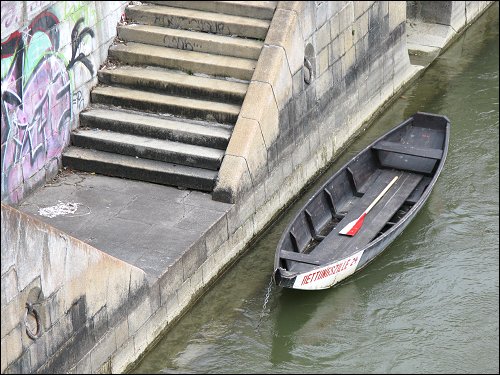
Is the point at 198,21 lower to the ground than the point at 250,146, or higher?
higher

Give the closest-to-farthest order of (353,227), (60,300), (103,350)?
(60,300) → (103,350) → (353,227)

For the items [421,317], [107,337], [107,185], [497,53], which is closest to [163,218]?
[107,185]

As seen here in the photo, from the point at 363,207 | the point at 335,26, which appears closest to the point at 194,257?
the point at 363,207

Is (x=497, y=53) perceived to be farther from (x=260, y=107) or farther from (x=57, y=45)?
(x=57, y=45)

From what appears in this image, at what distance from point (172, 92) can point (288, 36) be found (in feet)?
5.83

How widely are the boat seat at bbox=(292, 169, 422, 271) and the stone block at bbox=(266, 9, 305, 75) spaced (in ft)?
6.69

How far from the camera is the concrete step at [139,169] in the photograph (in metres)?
16.5

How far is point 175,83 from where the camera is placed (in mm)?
17359

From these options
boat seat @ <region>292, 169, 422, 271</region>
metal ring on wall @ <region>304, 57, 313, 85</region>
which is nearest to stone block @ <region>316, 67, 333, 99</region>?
metal ring on wall @ <region>304, 57, 313, 85</region>

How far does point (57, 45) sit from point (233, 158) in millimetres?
2726

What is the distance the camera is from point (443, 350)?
47.6 feet

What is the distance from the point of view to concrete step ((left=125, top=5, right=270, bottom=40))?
17812 millimetres

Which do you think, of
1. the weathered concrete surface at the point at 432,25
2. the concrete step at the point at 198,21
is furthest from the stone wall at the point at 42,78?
the weathered concrete surface at the point at 432,25

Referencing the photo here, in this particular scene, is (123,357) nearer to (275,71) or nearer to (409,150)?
(275,71)
